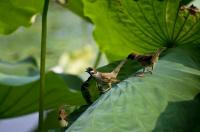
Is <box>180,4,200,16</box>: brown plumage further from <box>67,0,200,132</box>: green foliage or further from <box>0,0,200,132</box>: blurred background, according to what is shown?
<box>0,0,200,132</box>: blurred background

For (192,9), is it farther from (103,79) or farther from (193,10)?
(103,79)

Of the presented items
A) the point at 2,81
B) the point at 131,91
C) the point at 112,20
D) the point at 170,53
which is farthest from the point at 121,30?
the point at 2,81

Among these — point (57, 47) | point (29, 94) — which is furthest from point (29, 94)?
point (57, 47)

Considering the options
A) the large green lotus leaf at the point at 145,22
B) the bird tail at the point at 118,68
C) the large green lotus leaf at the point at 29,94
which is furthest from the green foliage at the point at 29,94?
the bird tail at the point at 118,68

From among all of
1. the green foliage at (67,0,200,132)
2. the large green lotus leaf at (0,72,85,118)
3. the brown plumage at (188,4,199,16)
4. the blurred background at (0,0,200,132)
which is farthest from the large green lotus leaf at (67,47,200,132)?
the blurred background at (0,0,200,132)

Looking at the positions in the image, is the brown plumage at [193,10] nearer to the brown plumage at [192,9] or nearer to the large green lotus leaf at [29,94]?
the brown plumage at [192,9]

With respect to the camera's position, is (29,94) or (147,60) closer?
(147,60)

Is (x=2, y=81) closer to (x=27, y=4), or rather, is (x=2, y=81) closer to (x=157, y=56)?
(x=27, y=4)
